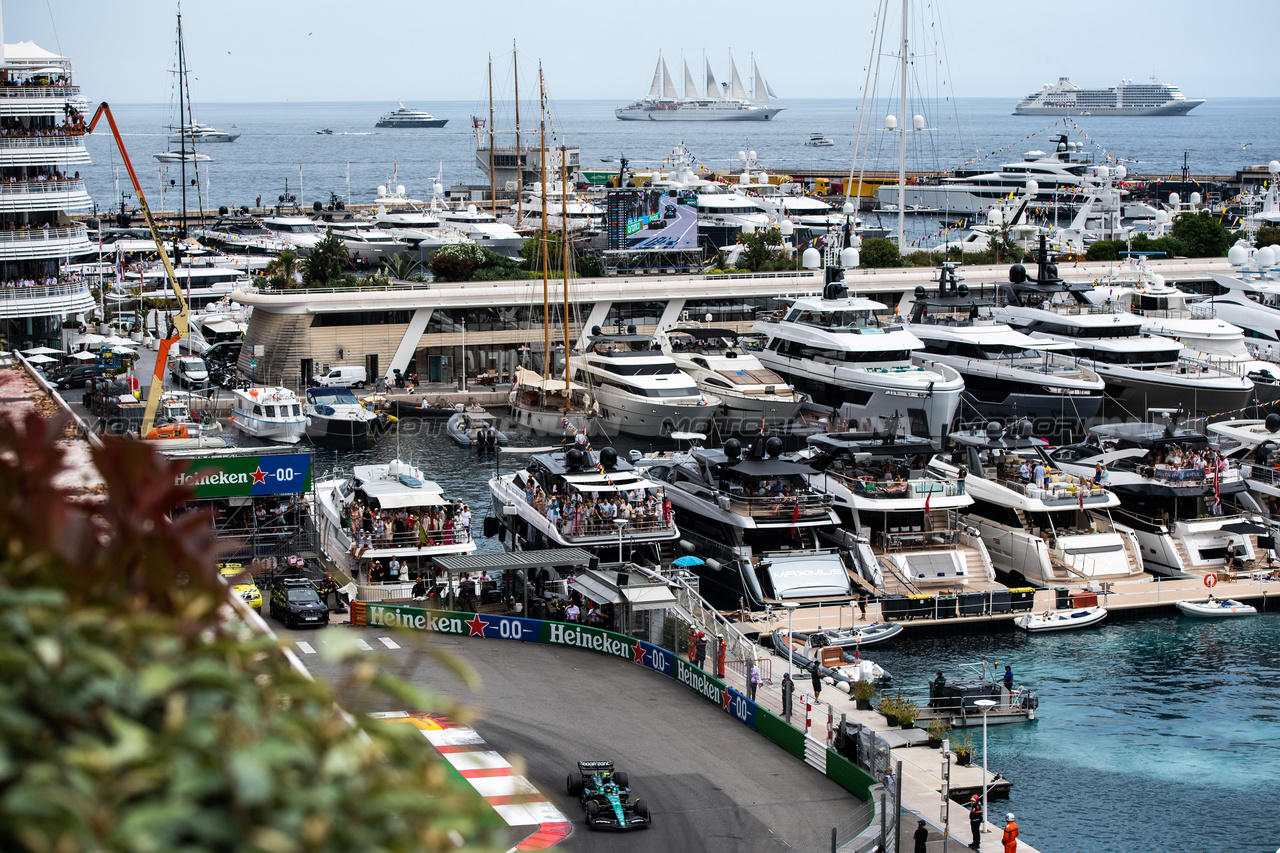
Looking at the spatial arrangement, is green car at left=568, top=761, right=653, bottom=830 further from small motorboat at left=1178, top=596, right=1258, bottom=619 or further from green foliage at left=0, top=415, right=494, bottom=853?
small motorboat at left=1178, top=596, right=1258, bottom=619

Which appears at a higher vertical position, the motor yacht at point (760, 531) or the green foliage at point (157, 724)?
the green foliage at point (157, 724)

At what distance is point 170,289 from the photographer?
7875cm

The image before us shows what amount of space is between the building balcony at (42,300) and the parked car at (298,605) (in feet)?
94.3

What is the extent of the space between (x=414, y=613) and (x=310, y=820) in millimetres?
24416

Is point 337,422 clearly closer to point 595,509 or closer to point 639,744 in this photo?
point 595,509

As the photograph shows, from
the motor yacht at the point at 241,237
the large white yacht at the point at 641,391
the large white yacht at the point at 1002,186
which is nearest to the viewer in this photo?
the large white yacht at the point at 641,391

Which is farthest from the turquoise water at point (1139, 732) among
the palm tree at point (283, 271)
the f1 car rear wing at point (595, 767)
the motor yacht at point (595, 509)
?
the palm tree at point (283, 271)

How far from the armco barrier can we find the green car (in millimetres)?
3756

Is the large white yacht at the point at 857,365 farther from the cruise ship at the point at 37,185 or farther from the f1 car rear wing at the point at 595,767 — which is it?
the f1 car rear wing at the point at 595,767

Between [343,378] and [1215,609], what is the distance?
3655cm

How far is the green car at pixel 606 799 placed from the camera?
2102cm

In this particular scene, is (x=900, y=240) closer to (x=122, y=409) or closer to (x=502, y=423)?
(x=502, y=423)

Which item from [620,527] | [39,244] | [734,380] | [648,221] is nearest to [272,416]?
[39,244]

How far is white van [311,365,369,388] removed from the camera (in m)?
60.2
